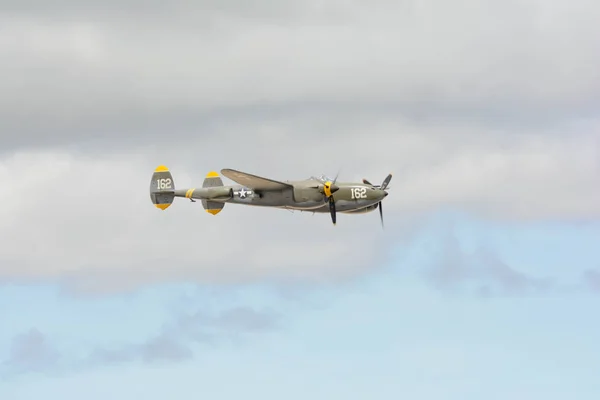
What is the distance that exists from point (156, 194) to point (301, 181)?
19.2m

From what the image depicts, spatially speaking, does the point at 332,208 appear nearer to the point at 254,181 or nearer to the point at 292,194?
the point at 292,194

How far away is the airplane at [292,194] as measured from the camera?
572ft

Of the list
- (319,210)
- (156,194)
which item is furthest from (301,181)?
(156,194)

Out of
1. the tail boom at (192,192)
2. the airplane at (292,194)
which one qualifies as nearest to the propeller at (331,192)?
the airplane at (292,194)

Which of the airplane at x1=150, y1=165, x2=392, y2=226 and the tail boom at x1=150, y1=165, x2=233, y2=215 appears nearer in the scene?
the airplane at x1=150, y1=165, x2=392, y2=226

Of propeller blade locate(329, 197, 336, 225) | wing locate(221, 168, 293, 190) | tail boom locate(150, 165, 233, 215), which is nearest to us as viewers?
wing locate(221, 168, 293, 190)

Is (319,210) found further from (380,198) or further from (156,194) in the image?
(156,194)

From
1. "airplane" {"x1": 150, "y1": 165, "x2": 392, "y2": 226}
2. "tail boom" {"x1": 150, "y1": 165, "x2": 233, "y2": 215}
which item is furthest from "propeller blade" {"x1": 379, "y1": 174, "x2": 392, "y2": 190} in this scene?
"tail boom" {"x1": 150, "y1": 165, "x2": 233, "y2": 215}

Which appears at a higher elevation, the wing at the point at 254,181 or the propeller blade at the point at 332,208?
the wing at the point at 254,181

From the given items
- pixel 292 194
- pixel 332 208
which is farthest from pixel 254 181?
pixel 332 208

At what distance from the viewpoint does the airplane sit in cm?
17438

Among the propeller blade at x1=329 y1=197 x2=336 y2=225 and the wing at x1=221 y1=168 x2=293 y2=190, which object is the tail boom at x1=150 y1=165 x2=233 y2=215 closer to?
the wing at x1=221 y1=168 x2=293 y2=190

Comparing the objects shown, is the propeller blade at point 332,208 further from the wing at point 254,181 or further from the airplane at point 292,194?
the wing at point 254,181

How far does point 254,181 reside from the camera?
576 feet
